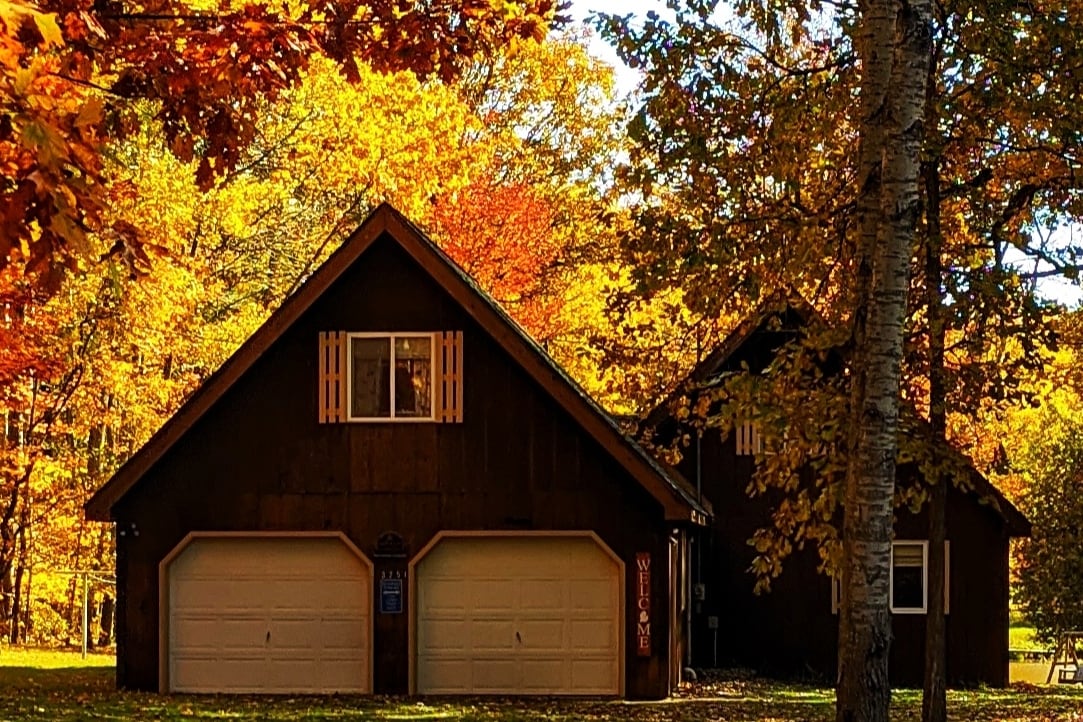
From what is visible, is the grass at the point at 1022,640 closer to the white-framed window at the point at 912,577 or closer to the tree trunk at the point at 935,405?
the white-framed window at the point at 912,577

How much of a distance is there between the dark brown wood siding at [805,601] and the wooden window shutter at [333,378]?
7210 millimetres

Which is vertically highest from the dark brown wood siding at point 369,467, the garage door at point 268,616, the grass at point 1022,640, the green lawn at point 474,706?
the dark brown wood siding at point 369,467

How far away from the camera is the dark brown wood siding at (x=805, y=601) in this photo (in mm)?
26844

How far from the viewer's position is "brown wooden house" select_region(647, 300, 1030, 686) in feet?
87.8

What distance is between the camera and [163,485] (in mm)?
22922

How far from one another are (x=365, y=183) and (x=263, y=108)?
7.93 ft

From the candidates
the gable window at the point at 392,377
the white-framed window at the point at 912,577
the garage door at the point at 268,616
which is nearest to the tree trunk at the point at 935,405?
the gable window at the point at 392,377

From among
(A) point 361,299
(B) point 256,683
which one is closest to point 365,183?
(A) point 361,299

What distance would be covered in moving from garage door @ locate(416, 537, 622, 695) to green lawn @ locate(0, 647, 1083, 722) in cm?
57

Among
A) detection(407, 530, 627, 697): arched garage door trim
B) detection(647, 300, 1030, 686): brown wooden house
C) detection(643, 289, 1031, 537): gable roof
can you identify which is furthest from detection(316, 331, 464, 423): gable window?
detection(647, 300, 1030, 686): brown wooden house

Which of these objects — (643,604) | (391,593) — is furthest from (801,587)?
(391,593)

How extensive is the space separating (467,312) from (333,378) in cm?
194

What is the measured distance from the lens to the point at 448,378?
898 inches

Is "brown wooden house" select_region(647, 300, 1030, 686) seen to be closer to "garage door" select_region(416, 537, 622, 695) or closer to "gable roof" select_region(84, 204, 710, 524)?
"gable roof" select_region(84, 204, 710, 524)
